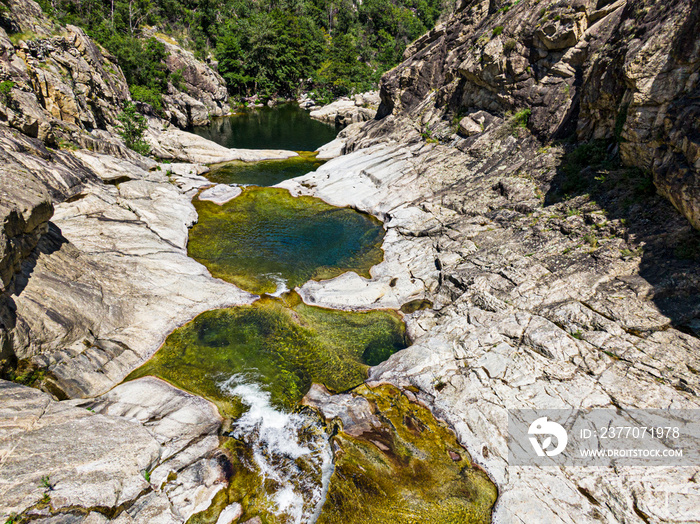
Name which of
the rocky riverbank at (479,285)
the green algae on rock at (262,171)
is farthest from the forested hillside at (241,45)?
the rocky riverbank at (479,285)

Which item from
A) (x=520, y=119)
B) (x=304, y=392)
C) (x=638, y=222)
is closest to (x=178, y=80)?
(x=520, y=119)

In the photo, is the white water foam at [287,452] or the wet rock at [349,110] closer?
the white water foam at [287,452]

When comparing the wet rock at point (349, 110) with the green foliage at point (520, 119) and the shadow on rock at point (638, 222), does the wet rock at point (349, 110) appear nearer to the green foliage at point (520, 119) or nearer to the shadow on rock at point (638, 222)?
the green foliage at point (520, 119)

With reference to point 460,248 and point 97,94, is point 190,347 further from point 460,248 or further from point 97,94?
point 97,94

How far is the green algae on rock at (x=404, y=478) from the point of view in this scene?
443 inches

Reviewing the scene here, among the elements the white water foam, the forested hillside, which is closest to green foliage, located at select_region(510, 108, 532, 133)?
the white water foam

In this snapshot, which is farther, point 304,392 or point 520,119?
point 520,119

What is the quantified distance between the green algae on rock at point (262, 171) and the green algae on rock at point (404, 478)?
3218 cm

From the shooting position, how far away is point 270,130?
63.5 m

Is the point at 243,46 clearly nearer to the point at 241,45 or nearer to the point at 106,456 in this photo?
the point at 241,45

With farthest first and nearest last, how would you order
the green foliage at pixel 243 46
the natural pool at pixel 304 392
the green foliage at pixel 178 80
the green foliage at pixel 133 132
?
1. the green foliage at pixel 178 80
2. the green foliage at pixel 243 46
3. the green foliage at pixel 133 132
4. the natural pool at pixel 304 392

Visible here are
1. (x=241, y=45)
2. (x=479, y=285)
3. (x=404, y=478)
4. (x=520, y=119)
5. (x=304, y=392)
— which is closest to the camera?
(x=404, y=478)

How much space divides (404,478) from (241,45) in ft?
307

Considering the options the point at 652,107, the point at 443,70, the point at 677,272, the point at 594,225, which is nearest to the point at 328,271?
the point at 594,225
